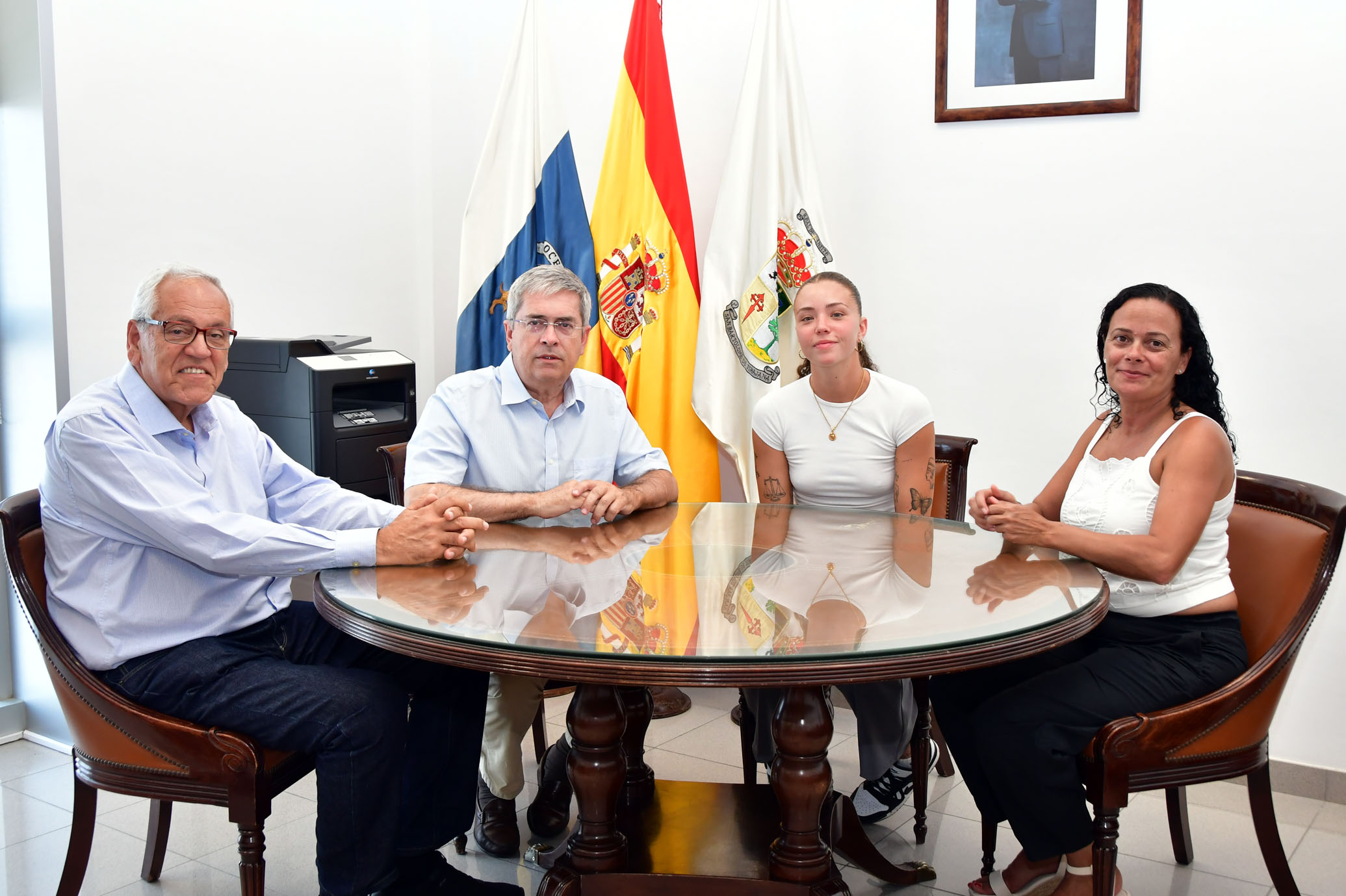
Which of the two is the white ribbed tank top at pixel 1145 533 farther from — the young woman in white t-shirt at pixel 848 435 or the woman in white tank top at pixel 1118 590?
the young woman in white t-shirt at pixel 848 435

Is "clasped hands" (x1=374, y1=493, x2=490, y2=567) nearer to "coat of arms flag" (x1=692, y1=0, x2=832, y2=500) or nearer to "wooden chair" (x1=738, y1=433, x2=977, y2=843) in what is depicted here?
"wooden chair" (x1=738, y1=433, x2=977, y2=843)

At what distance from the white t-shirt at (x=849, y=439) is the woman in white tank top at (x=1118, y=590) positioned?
1.58 ft

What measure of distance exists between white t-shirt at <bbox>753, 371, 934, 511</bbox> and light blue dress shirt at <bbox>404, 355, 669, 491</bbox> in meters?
0.44

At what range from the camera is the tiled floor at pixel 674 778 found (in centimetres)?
241

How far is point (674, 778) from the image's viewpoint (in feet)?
9.94

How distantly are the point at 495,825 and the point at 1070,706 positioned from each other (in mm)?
1434

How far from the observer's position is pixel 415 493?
242 cm

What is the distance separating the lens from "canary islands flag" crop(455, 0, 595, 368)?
372cm

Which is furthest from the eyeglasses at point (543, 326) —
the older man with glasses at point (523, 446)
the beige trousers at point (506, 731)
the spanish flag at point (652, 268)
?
the spanish flag at point (652, 268)

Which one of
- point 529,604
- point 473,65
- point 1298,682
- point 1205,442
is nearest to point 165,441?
point 529,604

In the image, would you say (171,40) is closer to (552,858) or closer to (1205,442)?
(552,858)

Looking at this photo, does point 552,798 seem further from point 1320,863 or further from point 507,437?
point 1320,863

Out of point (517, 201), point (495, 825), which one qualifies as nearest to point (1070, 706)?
point (495, 825)

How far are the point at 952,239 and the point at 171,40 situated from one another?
2537mm
